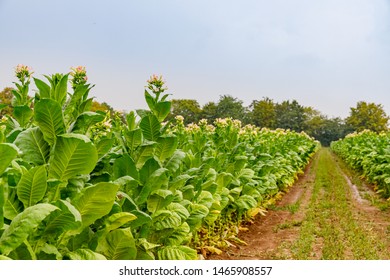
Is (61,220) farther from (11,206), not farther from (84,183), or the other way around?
(84,183)

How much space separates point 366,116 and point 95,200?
109ft

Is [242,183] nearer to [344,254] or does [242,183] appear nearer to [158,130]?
[344,254]

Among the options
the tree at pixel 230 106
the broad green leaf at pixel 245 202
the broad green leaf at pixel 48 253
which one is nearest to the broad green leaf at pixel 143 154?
the broad green leaf at pixel 48 253

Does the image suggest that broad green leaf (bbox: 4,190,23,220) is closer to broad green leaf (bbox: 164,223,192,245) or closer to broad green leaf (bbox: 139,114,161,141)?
broad green leaf (bbox: 139,114,161,141)

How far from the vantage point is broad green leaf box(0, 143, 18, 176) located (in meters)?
1.77

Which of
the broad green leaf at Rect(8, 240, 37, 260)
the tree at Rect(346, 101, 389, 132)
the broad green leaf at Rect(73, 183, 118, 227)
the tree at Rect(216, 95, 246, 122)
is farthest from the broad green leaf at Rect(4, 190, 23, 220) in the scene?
the tree at Rect(346, 101, 389, 132)

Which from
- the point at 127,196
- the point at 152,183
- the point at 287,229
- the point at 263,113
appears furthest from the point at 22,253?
the point at 263,113

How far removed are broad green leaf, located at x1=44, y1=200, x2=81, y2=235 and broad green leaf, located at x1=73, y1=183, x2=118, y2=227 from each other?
0.43 feet

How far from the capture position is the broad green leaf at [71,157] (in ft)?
6.78

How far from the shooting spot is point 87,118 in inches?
91.0

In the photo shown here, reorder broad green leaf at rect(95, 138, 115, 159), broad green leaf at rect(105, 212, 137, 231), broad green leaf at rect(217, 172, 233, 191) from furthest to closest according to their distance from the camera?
broad green leaf at rect(217, 172, 233, 191)
broad green leaf at rect(95, 138, 115, 159)
broad green leaf at rect(105, 212, 137, 231)

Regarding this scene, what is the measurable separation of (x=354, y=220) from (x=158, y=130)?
4228mm

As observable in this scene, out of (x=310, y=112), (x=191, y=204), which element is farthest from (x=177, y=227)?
(x=310, y=112)

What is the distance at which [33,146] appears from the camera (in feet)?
7.44
